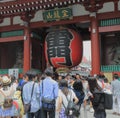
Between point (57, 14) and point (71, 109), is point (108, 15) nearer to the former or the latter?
point (57, 14)

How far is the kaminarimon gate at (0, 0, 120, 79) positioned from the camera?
44.8 feet

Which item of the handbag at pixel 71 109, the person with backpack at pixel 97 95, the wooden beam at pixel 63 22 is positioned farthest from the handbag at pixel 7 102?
the wooden beam at pixel 63 22

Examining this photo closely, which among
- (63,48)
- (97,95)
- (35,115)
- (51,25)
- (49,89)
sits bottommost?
(35,115)

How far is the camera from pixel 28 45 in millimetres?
15438

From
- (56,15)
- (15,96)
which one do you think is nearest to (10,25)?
(56,15)

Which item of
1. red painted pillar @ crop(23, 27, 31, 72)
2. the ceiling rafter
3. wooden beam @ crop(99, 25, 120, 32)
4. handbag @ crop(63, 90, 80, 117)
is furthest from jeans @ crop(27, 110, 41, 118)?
red painted pillar @ crop(23, 27, 31, 72)

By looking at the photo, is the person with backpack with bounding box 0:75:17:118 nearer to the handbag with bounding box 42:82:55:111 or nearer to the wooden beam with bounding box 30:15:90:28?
the handbag with bounding box 42:82:55:111

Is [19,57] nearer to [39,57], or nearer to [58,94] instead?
[39,57]

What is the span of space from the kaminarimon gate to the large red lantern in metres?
0.56

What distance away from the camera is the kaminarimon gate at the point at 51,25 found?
13.6m

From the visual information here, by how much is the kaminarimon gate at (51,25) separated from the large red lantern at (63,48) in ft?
1.85

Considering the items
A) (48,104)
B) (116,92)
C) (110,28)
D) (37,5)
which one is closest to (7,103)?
(48,104)

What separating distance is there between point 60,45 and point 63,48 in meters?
0.21

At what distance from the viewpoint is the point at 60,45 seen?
47.9 ft
